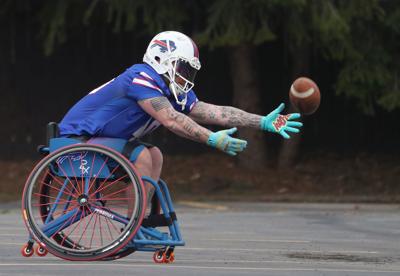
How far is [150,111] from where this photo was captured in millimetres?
7852

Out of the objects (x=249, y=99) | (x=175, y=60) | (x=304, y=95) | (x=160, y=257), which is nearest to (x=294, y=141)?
(x=249, y=99)

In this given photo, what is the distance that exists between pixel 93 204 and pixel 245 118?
1365 mm

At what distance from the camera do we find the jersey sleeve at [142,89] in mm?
7859

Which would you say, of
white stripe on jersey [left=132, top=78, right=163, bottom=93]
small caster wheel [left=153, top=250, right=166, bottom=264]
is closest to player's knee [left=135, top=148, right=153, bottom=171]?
white stripe on jersey [left=132, top=78, right=163, bottom=93]

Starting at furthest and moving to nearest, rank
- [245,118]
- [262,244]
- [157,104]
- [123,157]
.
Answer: [262,244], [245,118], [157,104], [123,157]

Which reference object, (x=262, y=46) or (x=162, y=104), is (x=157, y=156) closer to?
(x=162, y=104)

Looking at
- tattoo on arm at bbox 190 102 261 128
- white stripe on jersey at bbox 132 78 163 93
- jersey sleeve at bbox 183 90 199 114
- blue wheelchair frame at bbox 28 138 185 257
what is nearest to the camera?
blue wheelchair frame at bbox 28 138 185 257

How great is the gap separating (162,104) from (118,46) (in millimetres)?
13392

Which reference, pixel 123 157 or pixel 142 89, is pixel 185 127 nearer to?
pixel 142 89

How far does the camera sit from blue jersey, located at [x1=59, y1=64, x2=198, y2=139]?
313 inches

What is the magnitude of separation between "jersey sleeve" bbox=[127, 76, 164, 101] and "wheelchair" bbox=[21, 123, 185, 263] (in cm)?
45

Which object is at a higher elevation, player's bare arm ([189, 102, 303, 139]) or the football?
the football

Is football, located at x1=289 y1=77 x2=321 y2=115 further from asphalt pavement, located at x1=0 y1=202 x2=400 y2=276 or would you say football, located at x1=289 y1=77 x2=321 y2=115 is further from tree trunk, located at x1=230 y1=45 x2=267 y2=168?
tree trunk, located at x1=230 y1=45 x2=267 y2=168

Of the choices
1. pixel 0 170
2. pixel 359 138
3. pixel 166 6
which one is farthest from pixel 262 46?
pixel 0 170
